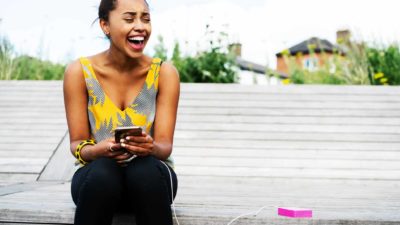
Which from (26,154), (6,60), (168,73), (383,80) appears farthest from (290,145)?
(6,60)

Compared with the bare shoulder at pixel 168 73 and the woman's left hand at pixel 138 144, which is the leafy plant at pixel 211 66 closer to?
the bare shoulder at pixel 168 73

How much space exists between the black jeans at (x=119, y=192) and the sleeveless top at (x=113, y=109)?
30 centimetres

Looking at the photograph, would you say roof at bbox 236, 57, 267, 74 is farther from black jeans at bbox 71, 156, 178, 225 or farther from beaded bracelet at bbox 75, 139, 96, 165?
black jeans at bbox 71, 156, 178, 225

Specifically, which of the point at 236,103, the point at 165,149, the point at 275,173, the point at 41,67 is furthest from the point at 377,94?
the point at 41,67

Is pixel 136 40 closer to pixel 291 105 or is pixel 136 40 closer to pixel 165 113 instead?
pixel 165 113

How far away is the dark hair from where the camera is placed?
2.29 meters

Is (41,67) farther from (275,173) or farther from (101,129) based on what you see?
(101,129)

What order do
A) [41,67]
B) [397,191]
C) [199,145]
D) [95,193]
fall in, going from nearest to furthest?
[95,193]
[397,191]
[199,145]
[41,67]

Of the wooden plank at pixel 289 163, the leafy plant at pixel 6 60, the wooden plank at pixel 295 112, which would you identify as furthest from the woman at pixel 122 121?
the leafy plant at pixel 6 60

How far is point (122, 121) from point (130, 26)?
1.21 ft

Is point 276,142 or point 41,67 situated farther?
point 41,67

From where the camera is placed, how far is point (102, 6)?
2340mm

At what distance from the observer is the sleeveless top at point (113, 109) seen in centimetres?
230

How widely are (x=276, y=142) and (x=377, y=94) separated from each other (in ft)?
4.10
